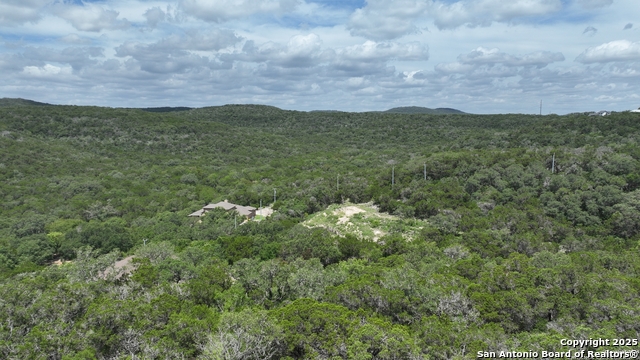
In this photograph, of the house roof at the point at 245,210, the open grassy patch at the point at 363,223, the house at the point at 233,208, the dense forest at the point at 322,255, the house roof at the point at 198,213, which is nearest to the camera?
the dense forest at the point at 322,255

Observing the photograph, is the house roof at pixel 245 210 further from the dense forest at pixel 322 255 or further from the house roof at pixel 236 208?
the dense forest at pixel 322 255

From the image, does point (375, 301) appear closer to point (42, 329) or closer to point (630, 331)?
point (630, 331)

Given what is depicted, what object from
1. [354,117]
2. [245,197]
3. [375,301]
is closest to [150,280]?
[375,301]

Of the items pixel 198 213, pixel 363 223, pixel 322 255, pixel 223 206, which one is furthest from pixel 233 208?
pixel 322 255

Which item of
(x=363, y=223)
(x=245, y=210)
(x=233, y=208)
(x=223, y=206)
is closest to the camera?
(x=363, y=223)

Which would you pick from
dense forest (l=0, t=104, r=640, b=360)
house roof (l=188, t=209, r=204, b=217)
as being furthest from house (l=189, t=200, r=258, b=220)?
dense forest (l=0, t=104, r=640, b=360)

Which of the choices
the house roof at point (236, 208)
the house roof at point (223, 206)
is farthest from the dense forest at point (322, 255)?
the house roof at point (223, 206)

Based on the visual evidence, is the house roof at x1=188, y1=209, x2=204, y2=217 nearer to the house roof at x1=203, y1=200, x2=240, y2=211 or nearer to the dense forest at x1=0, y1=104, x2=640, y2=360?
the house roof at x1=203, y1=200, x2=240, y2=211

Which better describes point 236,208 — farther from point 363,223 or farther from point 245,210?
point 363,223
